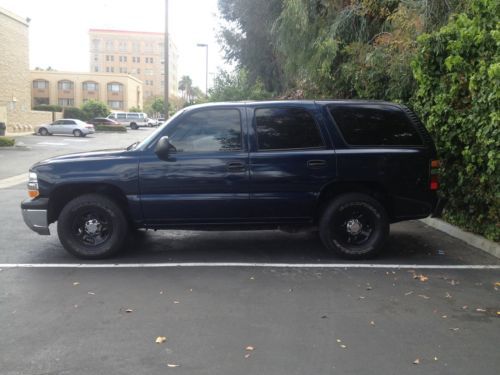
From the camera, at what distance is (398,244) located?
7363 millimetres

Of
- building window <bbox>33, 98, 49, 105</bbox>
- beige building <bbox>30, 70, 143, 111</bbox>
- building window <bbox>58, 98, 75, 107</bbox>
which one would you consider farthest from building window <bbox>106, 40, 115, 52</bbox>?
building window <bbox>33, 98, 49, 105</bbox>

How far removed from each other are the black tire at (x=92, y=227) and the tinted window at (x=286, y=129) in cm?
196

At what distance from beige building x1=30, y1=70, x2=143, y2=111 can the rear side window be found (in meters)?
91.8

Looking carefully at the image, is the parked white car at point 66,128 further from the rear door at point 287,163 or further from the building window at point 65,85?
the building window at point 65,85

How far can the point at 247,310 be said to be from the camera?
4.84 metres

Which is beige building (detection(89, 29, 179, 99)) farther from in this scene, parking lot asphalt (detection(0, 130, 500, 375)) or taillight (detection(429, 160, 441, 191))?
taillight (detection(429, 160, 441, 191))

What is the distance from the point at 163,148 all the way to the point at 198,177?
527mm

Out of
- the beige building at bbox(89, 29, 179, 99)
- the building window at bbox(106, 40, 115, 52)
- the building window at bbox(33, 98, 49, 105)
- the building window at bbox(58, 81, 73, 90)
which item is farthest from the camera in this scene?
the building window at bbox(106, 40, 115, 52)

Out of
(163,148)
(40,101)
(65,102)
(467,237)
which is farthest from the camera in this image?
(65,102)

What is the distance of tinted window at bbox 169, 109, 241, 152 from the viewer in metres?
6.33

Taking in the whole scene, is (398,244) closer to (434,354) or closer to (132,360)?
(434,354)

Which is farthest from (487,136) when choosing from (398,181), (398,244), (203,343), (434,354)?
(203,343)

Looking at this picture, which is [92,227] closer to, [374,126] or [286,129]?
[286,129]

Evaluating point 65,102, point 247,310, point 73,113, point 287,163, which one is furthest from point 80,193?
point 65,102
